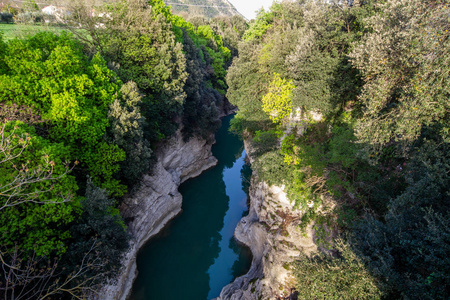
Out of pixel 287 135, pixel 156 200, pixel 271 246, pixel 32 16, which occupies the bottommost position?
pixel 156 200

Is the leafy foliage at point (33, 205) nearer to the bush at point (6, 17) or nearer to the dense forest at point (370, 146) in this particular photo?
the dense forest at point (370, 146)

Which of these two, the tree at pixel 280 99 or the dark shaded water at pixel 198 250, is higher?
the tree at pixel 280 99

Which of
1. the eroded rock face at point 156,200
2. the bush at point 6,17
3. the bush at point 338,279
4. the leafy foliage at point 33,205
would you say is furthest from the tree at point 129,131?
the bush at point 6,17

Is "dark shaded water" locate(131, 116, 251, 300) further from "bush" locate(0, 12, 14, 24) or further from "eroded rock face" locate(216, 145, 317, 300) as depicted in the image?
"bush" locate(0, 12, 14, 24)

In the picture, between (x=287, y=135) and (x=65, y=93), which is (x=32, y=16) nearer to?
(x=65, y=93)

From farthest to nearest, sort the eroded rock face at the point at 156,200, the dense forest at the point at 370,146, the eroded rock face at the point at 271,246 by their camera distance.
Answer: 1. the eroded rock face at the point at 156,200
2. the eroded rock face at the point at 271,246
3. the dense forest at the point at 370,146

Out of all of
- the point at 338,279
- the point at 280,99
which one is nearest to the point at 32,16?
the point at 280,99

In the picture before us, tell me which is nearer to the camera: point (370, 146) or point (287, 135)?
point (370, 146)
